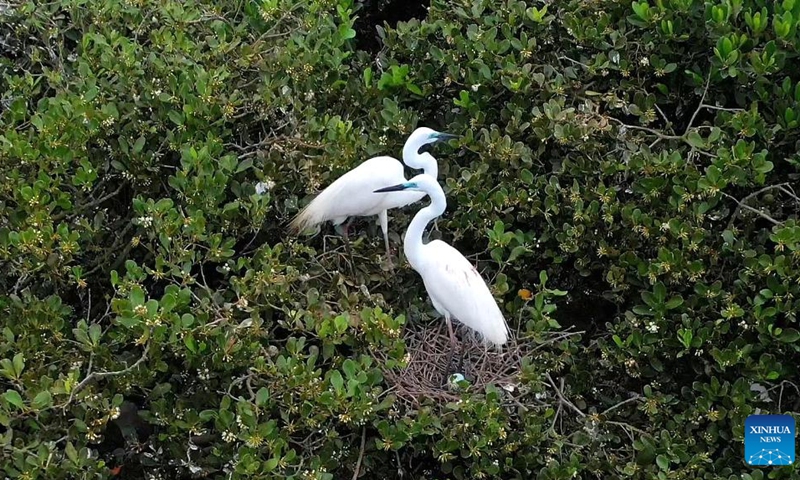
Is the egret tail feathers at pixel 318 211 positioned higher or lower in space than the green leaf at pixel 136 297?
lower

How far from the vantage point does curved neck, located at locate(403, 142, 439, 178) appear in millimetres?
3213

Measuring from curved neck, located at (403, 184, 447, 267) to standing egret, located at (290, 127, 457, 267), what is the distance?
0.27 m

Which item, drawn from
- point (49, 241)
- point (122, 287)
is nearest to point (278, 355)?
point (122, 287)

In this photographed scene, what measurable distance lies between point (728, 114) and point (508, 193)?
87 cm

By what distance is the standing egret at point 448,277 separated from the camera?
2875mm

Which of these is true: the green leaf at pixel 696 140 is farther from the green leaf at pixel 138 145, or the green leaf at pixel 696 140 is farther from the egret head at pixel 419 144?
the green leaf at pixel 138 145

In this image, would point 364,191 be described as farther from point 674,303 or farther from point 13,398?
point 13,398

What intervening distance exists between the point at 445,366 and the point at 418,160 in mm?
782

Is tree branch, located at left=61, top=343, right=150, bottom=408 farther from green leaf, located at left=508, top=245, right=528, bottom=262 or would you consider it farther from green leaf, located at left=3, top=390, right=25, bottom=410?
green leaf, located at left=508, top=245, right=528, bottom=262

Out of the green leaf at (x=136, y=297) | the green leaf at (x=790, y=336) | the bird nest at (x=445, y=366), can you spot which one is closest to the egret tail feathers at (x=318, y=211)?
the bird nest at (x=445, y=366)

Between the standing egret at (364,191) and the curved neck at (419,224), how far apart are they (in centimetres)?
27

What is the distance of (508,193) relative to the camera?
10.7 feet

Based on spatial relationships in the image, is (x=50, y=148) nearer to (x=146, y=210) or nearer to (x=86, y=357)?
(x=146, y=210)

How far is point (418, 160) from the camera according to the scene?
322 cm
